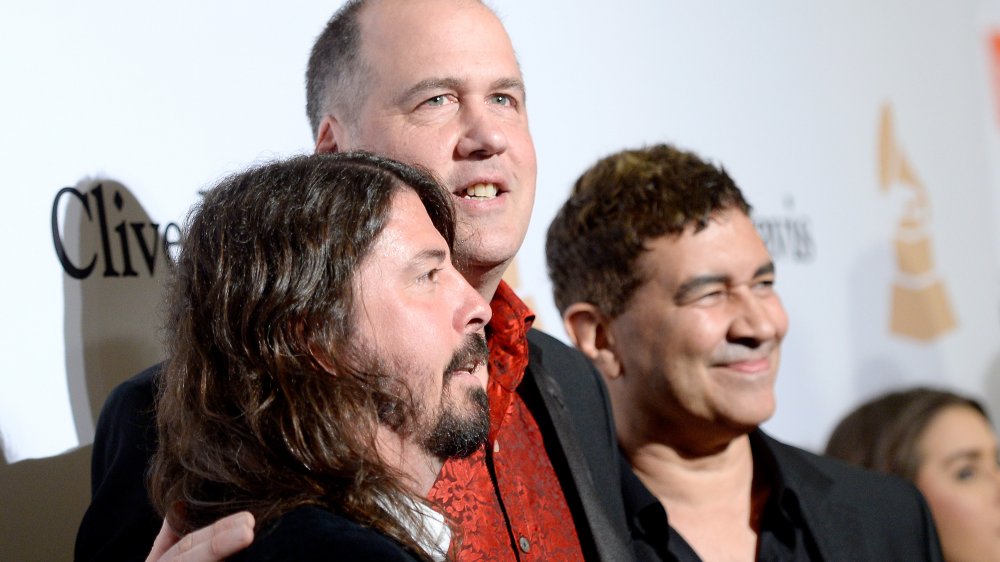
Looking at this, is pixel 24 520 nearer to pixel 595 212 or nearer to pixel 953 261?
pixel 595 212

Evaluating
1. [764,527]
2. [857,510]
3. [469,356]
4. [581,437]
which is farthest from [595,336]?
[469,356]

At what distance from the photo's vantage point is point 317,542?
1003 mm

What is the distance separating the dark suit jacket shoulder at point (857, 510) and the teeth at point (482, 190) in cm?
76

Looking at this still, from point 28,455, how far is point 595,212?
39.6 inches

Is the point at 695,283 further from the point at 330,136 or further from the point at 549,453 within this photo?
the point at 330,136

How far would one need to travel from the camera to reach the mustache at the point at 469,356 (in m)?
1.25

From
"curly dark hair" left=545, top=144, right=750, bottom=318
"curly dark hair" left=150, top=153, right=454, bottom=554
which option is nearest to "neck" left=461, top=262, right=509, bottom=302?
"curly dark hair" left=150, top=153, right=454, bottom=554

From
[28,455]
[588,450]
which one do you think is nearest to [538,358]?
[588,450]

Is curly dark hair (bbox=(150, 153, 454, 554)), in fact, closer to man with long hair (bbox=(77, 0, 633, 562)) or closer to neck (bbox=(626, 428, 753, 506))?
man with long hair (bbox=(77, 0, 633, 562))

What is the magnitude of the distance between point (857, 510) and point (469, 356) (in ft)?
3.24

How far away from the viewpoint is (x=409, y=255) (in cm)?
124

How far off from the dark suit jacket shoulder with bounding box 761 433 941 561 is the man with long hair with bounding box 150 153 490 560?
869 mm

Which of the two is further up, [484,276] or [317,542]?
[484,276]

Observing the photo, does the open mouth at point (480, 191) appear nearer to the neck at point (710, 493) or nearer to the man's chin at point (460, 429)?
the man's chin at point (460, 429)
